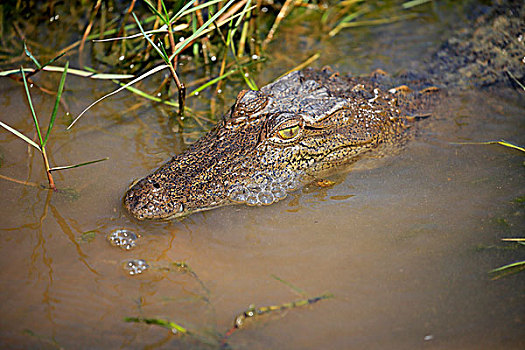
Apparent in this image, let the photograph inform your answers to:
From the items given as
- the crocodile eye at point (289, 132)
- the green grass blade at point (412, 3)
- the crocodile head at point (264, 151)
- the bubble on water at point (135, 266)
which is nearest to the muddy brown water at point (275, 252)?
the bubble on water at point (135, 266)

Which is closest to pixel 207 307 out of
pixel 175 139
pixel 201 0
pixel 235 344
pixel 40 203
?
pixel 235 344

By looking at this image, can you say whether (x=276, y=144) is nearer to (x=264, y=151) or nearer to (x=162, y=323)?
(x=264, y=151)

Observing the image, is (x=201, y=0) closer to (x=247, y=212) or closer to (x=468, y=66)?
(x=247, y=212)

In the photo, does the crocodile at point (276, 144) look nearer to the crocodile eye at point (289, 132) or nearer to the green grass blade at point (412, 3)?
the crocodile eye at point (289, 132)

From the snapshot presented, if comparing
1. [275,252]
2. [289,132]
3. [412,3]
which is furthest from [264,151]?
[412,3]

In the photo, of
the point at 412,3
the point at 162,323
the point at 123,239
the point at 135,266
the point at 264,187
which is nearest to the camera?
the point at 162,323

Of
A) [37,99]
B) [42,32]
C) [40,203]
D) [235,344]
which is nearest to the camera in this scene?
[235,344]

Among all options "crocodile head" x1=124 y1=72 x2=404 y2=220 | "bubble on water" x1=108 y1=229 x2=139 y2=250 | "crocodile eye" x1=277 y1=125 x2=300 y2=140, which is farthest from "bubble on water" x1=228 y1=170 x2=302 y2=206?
"bubble on water" x1=108 y1=229 x2=139 y2=250
